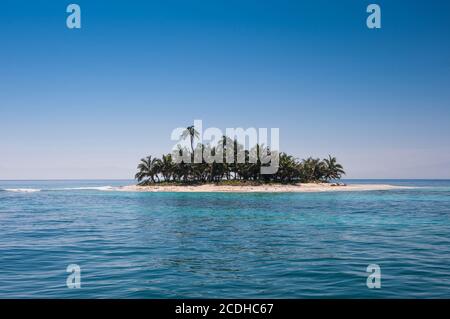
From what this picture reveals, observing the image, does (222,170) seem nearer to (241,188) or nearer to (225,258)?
(241,188)

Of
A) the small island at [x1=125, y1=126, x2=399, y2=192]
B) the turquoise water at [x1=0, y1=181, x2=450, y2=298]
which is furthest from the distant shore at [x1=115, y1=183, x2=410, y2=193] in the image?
the turquoise water at [x1=0, y1=181, x2=450, y2=298]

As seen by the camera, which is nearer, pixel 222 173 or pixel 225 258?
pixel 225 258

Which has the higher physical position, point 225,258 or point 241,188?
point 225,258

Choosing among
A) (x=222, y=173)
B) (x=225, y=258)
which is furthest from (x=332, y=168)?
(x=225, y=258)

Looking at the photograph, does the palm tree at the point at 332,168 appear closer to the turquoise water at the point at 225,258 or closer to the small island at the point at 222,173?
the small island at the point at 222,173

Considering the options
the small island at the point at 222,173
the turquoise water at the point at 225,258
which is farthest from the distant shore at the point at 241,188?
the turquoise water at the point at 225,258

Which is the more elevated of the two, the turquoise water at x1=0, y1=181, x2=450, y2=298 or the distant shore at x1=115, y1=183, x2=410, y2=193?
the turquoise water at x1=0, y1=181, x2=450, y2=298

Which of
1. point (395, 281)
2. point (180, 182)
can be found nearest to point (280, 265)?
point (395, 281)

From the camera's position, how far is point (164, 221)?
3516 cm

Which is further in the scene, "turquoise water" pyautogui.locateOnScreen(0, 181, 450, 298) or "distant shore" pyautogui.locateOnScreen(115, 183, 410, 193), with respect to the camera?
"distant shore" pyautogui.locateOnScreen(115, 183, 410, 193)

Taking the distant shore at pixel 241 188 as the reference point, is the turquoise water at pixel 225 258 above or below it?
above

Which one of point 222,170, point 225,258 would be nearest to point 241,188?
point 222,170

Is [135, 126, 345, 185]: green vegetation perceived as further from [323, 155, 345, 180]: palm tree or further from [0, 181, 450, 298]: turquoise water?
[0, 181, 450, 298]: turquoise water
